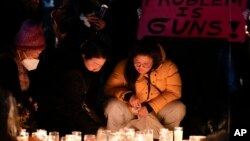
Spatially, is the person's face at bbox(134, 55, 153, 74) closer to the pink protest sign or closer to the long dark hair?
the long dark hair

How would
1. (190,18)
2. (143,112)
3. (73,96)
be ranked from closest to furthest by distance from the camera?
(73,96)
(143,112)
(190,18)

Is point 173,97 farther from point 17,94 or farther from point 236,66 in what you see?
point 17,94

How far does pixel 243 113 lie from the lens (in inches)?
290

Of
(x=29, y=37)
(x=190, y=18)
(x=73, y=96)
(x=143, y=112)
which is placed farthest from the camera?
(x=190, y=18)

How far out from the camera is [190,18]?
7324 millimetres

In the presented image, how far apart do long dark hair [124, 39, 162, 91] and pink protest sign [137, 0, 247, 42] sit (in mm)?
133

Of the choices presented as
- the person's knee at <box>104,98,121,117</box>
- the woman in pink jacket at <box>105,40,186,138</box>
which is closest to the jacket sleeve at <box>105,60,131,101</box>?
the woman in pink jacket at <box>105,40,186,138</box>

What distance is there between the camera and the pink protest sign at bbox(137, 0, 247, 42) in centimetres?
723

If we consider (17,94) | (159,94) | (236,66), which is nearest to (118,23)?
(159,94)

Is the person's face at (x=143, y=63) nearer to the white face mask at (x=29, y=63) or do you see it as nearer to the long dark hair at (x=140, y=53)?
the long dark hair at (x=140, y=53)

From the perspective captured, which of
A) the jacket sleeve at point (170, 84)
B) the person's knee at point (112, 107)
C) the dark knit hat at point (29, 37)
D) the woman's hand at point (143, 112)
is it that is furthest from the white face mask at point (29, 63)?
the jacket sleeve at point (170, 84)

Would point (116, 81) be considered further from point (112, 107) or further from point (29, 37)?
point (29, 37)

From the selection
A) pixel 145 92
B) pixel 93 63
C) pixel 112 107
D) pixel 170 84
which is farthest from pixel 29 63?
pixel 170 84

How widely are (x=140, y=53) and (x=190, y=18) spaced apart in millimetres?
817
